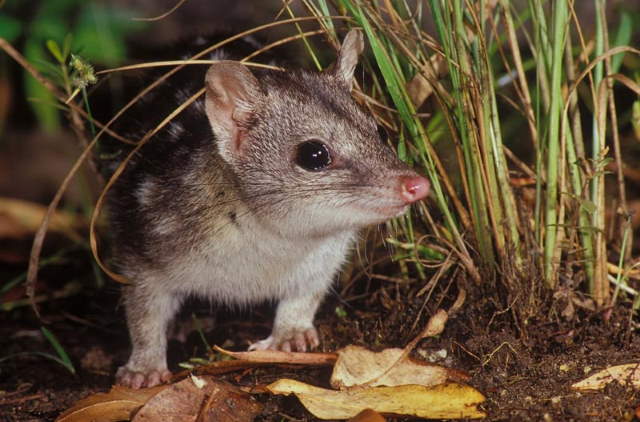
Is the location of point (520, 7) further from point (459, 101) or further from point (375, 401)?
point (375, 401)

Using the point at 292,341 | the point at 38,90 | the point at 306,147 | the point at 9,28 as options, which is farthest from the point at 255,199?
the point at 38,90

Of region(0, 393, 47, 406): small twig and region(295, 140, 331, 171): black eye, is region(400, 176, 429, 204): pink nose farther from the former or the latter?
region(0, 393, 47, 406): small twig

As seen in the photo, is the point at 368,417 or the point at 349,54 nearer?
the point at 368,417

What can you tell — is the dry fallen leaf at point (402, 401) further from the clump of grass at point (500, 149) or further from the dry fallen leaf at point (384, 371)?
the clump of grass at point (500, 149)

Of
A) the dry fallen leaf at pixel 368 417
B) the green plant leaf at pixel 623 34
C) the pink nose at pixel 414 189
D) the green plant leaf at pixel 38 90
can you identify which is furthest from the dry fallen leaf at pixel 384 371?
the green plant leaf at pixel 38 90

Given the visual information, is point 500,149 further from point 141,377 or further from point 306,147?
point 141,377

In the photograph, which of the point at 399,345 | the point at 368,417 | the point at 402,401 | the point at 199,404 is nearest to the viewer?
the point at 368,417

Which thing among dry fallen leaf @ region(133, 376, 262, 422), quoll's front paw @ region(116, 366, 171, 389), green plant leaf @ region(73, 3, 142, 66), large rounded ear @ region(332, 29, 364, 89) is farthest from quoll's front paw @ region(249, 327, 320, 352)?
green plant leaf @ region(73, 3, 142, 66)
